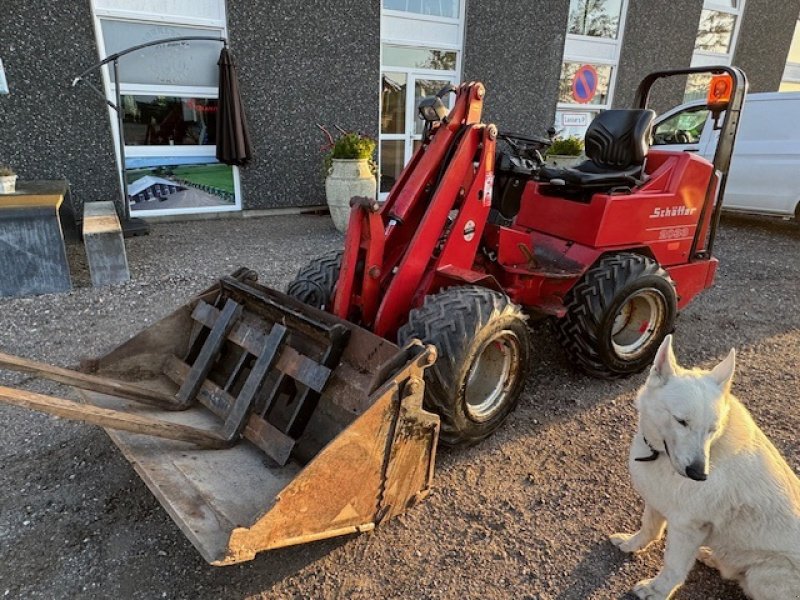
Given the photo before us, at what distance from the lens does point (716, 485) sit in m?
2.02

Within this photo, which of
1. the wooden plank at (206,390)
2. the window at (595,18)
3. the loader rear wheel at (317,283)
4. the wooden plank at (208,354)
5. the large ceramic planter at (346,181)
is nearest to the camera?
the wooden plank at (206,390)

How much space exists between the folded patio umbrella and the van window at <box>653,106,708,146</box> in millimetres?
6646

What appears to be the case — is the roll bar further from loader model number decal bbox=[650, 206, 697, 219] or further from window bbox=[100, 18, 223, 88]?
window bbox=[100, 18, 223, 88]

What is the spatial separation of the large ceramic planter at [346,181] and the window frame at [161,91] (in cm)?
180

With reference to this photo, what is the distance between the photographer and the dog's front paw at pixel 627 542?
2.45m

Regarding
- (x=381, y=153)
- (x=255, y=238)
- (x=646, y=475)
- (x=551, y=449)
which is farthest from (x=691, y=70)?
(x=381, y=153)

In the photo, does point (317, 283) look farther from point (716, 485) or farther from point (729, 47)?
point (729, 47)

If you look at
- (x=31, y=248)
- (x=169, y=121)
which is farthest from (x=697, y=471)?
(x=169, y=121)

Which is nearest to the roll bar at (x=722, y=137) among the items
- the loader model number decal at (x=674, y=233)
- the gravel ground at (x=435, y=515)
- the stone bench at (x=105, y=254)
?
the loader model number decal at (x=674, y=233)

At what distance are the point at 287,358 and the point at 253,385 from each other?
0.68ft

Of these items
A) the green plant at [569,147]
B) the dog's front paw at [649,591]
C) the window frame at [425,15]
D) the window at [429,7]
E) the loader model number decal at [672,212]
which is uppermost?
the window at [429,7]

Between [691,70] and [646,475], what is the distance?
3269 millimetres

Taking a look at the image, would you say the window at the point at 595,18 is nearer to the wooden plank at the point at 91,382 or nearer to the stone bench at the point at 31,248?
the stone bench at the point at 31,248

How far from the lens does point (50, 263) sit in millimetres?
5176
